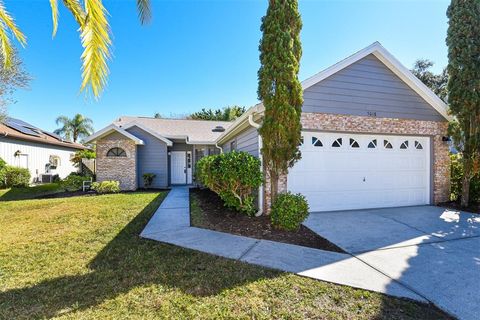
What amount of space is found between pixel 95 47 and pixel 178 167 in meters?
12.0

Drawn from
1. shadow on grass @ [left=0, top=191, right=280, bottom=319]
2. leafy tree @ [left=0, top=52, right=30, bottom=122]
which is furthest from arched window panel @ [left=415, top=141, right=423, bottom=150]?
leafy tree @ [left=0, top=52, right=30, bottom=122]

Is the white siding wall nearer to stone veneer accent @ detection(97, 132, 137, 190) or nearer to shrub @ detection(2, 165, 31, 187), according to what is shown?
shrub @ detection(2, 165, 31, 187)

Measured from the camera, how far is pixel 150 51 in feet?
40.4

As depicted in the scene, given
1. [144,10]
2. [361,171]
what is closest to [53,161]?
[144,10]

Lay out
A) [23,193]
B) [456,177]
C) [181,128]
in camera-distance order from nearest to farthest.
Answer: [456,177] → [23,193] → [181,128]

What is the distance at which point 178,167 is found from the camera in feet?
53.8

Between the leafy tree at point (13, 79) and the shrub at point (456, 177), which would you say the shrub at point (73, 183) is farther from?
the shrub at point (456, 177)

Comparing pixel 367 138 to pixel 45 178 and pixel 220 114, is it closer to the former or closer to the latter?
pixel 45 178

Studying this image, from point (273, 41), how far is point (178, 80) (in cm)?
1355

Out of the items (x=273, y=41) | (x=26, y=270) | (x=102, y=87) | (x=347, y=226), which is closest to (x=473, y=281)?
(x=347, y=226)

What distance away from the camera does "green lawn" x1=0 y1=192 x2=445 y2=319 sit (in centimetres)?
277

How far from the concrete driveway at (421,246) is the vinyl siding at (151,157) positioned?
33.9 ft

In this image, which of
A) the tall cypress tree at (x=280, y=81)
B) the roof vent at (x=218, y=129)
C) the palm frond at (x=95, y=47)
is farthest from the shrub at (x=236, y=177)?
the roof vent at (x=218, y=129)

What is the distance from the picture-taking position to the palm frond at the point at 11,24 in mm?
4879
